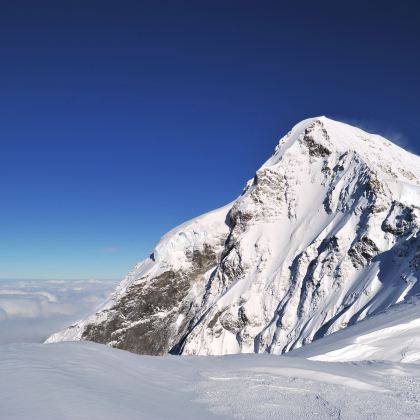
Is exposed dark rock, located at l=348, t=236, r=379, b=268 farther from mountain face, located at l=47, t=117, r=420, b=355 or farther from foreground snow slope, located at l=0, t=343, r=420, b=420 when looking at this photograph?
foreground snow slope, located at l=0, t=343, r=420, b=420

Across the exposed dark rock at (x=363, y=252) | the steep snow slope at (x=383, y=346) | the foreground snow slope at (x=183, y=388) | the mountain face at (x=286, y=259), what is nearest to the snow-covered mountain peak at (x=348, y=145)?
the mountain face at (x=286, y=259)

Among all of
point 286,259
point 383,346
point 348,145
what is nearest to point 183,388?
point 383,346

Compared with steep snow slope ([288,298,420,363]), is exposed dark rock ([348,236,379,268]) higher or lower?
higher

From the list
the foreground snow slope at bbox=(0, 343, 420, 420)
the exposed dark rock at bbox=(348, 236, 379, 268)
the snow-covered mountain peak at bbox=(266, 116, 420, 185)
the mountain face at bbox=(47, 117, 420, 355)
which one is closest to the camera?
the foreground snow slope at bbox=(0, 343, 420, 420)

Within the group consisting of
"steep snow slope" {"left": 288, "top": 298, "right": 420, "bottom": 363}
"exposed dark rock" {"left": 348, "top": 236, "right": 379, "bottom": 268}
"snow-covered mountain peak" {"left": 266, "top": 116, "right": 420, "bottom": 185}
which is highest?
"snow-covered mountain peak" {"left": 266, "top": 116, "right": 420, "bottom": 185}

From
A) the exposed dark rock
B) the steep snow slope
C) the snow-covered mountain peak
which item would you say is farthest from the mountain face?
the steep snow slope

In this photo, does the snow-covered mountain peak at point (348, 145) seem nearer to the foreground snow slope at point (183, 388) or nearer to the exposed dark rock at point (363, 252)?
the exposed dark rock at point (363, 252)

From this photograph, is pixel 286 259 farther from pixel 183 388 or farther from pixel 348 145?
pixel 183 388
